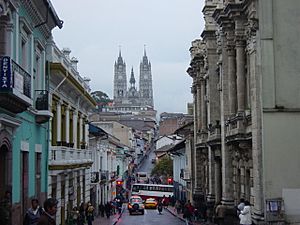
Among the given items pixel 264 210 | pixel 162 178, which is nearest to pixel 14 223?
pixel 264 210

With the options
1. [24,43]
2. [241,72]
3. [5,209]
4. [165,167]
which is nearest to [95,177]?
[241,72]

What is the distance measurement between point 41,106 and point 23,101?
4.84m

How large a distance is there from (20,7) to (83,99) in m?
17.1

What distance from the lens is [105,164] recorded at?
5631 centimetres

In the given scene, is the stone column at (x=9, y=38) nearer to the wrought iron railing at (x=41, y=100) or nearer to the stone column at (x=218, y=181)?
the wrought iron railing at (x=41, y=100)

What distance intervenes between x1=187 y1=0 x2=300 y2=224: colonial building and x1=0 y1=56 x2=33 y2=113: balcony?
907cm

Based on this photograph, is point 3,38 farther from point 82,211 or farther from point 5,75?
point 82,211

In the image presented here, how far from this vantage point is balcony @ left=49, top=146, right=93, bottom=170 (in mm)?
24656

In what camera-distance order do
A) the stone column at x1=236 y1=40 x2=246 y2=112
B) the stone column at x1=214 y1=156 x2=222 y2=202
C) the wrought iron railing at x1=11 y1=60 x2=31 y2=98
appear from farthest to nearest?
the stone column at x1=214 y1=156 x2=222 y2=202 < the stone column at x1=236 y1=40 x2=246 y2=112 < the wrought iron railing at x1=11 y1=60 x2=31 y2=98

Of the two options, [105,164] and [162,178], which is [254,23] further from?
[162,178]

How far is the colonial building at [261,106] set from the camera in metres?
22.0

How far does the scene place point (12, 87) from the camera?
14844mm

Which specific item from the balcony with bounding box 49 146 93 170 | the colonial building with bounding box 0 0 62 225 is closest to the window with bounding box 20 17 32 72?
the colonial building with bounding box 0 0 62 225

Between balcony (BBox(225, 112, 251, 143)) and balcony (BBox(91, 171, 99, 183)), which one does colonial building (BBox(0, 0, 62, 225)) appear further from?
balcony (BBox(91, 171, 99, 183))
